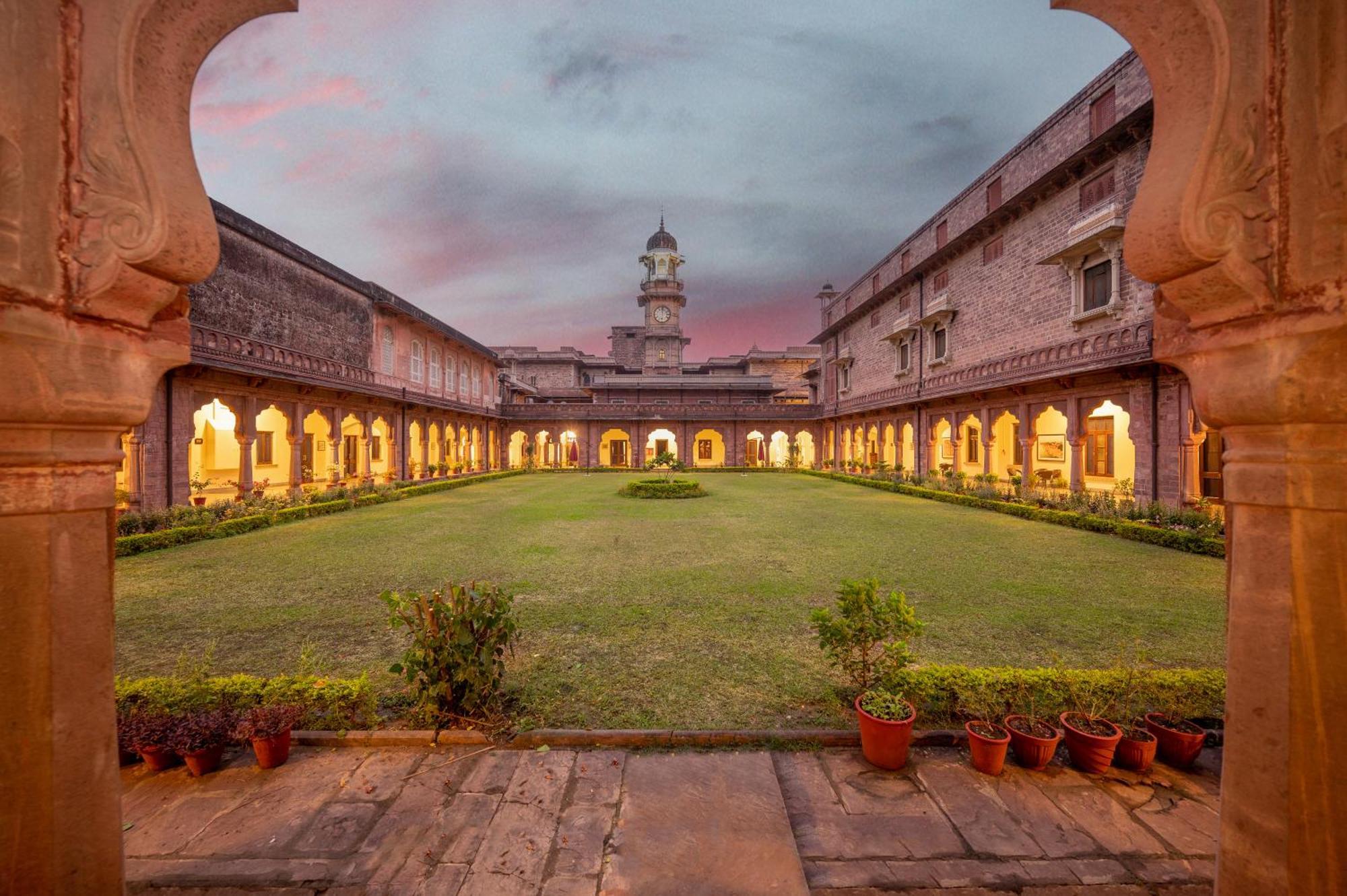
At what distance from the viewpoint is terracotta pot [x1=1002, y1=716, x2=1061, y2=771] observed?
293 centimetres

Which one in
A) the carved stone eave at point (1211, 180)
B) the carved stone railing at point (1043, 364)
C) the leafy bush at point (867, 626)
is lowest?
the leafy bush at point (867, 626)

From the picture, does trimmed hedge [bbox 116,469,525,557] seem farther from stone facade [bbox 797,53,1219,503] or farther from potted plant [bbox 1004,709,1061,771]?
stone facade [bbox 797,53,1219,503]

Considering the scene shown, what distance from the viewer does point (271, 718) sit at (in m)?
3.03

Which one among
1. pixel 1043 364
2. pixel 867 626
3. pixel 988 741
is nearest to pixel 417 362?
pixel 1043 364

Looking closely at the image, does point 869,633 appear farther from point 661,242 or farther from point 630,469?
point 661,242

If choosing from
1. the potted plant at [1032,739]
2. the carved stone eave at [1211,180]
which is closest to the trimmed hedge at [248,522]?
the potted plant at [1032,739]

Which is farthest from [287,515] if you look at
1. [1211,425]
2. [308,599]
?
[1211,425]

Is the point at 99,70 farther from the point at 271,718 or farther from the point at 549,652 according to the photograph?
the point at 549,652

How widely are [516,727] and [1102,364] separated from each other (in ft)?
47.5

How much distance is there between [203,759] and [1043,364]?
17537 mm

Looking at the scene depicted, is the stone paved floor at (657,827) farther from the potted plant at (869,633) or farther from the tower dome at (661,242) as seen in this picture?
the tower dome at (661,242)

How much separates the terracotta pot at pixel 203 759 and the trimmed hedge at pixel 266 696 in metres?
0.38

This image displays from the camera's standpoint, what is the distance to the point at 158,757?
290 cm

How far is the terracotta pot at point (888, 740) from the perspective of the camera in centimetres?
295
